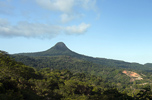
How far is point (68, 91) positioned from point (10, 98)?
36.2 metres

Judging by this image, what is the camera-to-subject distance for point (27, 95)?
4594 cm

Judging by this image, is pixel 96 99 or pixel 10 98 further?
pixel 96 99

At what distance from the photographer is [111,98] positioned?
5062cm

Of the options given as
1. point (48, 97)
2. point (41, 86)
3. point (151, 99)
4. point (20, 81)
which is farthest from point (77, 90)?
point (151, 99)

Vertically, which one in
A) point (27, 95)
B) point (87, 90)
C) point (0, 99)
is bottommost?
point (87, 90)

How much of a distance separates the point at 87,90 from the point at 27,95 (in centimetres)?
4134

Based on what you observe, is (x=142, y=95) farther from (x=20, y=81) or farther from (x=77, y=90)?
(x=20, y=81)

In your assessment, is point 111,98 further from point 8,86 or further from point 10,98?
point 8,86

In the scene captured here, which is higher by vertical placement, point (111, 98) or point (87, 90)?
point (111, 98)

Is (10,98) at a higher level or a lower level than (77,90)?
higher

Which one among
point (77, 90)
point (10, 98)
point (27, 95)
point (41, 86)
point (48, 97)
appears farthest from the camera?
point (77, 90)

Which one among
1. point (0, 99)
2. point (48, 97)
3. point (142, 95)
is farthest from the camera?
point (142, 95)

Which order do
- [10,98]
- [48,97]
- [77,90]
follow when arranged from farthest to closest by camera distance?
1. [77,90]
2. [48,97]
3. [10,98]

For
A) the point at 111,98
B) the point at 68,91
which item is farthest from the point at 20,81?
the point at 111,98
